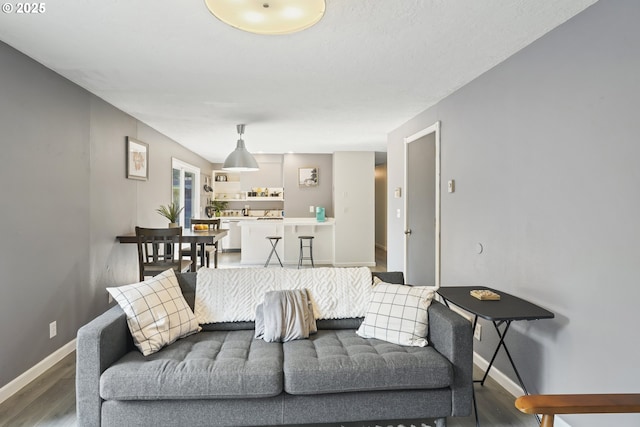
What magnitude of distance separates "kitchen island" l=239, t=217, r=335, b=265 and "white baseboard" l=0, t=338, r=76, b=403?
4.17 metres

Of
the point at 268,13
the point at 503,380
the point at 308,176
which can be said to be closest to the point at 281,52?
the point at 268,13

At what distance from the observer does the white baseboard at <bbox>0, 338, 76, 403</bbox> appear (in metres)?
2.35

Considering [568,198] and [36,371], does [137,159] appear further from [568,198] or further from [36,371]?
[568,198]

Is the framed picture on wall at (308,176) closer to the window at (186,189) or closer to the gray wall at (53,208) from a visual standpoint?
the window at (186,189)

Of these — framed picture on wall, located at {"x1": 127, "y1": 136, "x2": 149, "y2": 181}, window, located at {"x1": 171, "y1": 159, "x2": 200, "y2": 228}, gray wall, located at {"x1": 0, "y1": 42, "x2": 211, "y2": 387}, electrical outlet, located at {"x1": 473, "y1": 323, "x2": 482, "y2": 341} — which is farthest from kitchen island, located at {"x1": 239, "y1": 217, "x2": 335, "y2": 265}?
electrical outlet, located at {"x1": 473, "y1": 323, "x2": 482, "y2": 341}

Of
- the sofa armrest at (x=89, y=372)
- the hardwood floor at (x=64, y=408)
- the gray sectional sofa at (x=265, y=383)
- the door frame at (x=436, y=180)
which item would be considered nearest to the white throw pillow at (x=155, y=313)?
the gray sectional sofa at (x=265, y=383)

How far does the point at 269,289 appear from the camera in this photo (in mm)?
2531

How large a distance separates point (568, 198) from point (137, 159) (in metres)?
4.53

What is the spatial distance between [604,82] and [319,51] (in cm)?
168

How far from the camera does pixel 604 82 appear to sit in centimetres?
178

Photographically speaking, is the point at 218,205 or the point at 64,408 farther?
the point at 218,205

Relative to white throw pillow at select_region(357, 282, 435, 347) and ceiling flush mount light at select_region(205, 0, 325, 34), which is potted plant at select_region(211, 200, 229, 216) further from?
ceiling flush mount light at select_region(205, 0, 325, 34)

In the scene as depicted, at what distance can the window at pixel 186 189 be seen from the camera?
21.0ft

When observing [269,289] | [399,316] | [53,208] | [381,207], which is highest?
[381,207]
